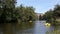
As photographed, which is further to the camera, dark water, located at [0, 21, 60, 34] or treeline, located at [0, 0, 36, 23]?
treeline, located at [0, 0, 36, 23]

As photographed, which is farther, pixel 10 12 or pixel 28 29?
pixel 10 12

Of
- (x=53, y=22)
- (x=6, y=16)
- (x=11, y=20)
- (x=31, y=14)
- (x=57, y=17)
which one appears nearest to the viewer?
(x=53, y=22)

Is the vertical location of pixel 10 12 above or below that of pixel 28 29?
below

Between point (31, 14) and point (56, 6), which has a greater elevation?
point (56, 6)

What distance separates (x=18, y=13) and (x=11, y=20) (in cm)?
534

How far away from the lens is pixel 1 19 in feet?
291

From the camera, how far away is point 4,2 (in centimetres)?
7744

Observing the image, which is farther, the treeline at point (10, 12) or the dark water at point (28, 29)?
the treeline at point (10, 12)

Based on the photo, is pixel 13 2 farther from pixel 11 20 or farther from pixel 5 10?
pixel 11 20

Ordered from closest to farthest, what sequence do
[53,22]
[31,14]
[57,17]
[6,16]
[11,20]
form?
[53,22] → [57,17] → [6,16] → [11,20] → [31,14]

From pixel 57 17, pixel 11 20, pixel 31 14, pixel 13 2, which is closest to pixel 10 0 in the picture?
pixel 13 2

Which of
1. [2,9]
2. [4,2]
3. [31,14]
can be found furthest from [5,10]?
[31,14]

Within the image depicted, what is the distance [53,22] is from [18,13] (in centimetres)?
2338

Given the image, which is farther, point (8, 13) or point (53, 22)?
point (8, 13)
